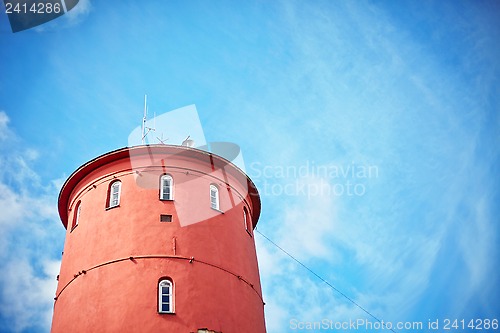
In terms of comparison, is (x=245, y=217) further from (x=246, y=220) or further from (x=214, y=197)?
(x=214, y=197)

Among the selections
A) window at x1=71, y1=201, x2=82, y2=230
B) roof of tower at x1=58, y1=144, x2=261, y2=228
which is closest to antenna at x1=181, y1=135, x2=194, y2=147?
roof of tower at x1=58, y1=144, x2=261, y2=228

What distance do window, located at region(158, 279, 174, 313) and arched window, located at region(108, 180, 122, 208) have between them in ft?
14.4

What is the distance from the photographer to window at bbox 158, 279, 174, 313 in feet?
63.2

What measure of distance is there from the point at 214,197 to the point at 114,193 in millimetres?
4453

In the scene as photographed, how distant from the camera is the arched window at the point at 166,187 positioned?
73.4ft

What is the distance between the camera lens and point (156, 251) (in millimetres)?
20500

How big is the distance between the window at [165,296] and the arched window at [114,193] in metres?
4.40

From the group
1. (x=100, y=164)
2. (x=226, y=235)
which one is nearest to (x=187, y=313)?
(x=226, y=235)

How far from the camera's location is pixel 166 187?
2270cm

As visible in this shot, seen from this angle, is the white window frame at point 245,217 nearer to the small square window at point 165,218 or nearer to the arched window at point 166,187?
the arched window at point 166,187

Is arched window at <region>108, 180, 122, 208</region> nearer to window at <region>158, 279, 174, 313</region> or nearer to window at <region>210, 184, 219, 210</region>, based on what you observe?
window at <region>210, 184, 219, 210</region>

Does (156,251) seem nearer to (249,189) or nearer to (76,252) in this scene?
(76,252)

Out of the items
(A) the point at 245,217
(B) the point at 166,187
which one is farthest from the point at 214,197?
(B) the point at 166,187

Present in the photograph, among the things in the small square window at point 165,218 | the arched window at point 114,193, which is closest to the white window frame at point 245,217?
the small square window at point 165,218
